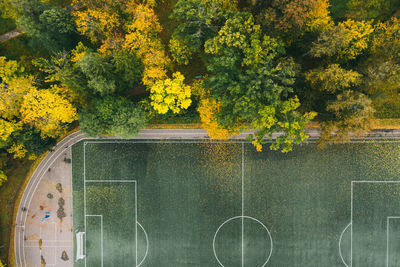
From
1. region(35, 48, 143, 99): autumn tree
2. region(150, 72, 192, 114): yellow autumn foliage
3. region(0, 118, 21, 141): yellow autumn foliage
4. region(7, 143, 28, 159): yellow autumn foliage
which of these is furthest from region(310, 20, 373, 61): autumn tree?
region(7, 143, 28, 159): yellow autumn foliage

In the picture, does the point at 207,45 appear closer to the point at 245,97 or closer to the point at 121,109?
the point at 245,97

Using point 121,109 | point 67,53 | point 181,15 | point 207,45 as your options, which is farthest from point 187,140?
point 67,53

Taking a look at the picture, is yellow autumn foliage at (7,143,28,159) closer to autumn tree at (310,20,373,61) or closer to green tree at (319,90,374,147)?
autumn tree at (310,20,373,61)

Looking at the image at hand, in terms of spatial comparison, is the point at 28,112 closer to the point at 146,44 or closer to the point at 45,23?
the point at 45,23

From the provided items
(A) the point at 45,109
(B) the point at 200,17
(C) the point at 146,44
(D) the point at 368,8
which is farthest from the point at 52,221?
(D) the point at 368,8

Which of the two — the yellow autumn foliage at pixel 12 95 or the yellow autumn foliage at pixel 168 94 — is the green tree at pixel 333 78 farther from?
the yellow autumn foliage at pixel 12 95

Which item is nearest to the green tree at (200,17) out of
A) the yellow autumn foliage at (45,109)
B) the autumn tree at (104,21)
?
the autumn tree at (104,21)

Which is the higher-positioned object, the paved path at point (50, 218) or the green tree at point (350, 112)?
the green tree at point (350, 112)
